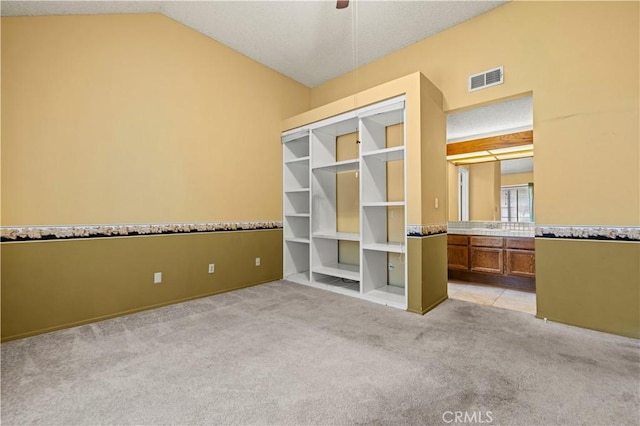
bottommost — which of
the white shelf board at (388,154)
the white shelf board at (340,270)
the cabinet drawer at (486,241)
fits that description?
the white shelf board at (340,270)

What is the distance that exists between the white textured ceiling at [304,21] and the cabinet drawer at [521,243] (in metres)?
3.09

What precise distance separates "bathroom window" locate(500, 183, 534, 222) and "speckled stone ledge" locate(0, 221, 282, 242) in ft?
14.7

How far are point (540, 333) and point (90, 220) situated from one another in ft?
14.4

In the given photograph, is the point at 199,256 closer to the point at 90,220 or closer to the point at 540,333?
the point at 90,220

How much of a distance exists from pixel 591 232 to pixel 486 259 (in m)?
2.01

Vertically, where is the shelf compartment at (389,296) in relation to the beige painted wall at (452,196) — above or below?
below

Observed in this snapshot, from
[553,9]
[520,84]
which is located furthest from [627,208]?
[553,9]

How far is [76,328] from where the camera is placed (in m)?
2.67

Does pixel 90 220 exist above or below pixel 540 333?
above

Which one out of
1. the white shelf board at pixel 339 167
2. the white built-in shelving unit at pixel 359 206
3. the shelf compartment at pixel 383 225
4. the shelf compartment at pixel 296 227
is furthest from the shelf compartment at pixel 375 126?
the shelf compartment at pixel 296 227

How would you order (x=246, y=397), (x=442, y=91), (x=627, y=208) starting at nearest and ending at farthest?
(x=246, y=397), (x=627, y=208), (x=442, y=91)

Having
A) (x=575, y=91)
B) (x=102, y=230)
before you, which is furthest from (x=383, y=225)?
(x=102, y=230)

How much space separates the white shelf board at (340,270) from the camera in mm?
3800

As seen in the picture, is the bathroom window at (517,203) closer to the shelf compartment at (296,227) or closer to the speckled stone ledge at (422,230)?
the speckled stone ledge at (422,230)
